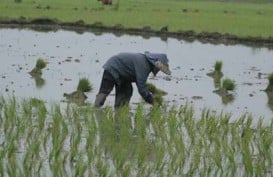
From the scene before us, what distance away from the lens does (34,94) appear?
10.1 meters

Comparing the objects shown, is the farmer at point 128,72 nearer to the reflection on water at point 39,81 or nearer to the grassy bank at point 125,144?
the grassy bank at point 125,144

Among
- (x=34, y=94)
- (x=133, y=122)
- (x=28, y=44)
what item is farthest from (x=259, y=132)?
(x=28, y=44)

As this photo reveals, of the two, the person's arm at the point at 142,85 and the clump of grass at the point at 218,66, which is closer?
the person's arm at the point at 142,85

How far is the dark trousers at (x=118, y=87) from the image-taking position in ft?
28.6

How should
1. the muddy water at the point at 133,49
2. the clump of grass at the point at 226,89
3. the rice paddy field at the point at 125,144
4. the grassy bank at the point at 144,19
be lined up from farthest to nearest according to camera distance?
the grassy bank at the point at 144,19
the clump of grass at the point at 226,89
the muddy water at the point at 133,49
the rice paddy field at the point at 125,144

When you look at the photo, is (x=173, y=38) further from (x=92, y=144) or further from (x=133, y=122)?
(x=92, y=144)

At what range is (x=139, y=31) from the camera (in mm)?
21859

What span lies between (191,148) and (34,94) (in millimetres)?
4092

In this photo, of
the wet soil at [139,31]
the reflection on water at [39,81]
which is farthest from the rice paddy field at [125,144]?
the wet soil at [139,31]

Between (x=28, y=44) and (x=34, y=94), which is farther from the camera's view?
(x=28, y=44)

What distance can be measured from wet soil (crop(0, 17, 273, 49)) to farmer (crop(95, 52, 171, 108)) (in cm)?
1112

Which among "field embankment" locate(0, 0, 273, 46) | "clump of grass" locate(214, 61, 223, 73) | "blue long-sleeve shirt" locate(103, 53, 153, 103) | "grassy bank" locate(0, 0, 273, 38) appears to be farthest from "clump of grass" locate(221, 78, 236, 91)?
"grassy bank" locate(0, 0, 273, 38)

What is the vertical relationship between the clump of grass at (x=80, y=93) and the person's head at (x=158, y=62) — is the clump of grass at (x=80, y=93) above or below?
below

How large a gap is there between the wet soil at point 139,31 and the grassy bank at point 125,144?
12419 millimetres
